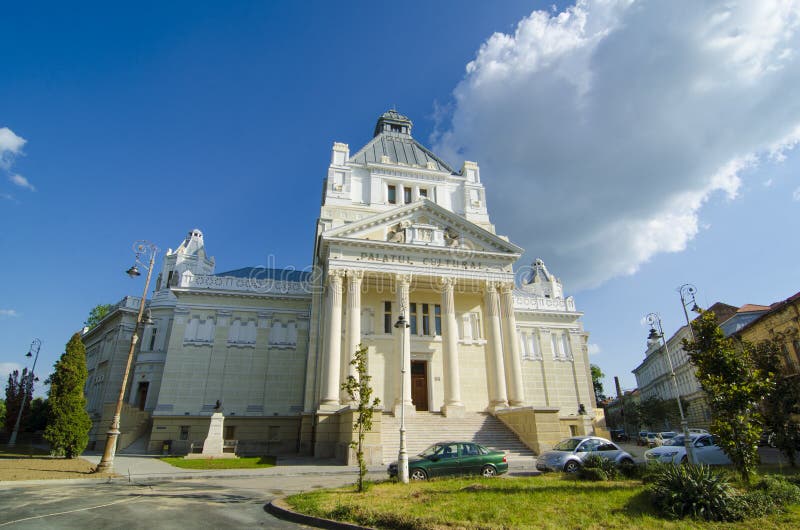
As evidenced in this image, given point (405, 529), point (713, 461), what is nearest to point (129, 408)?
point (405, 529)

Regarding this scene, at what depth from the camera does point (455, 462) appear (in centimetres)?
1555

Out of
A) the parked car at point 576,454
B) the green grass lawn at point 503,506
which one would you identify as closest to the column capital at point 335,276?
the parked car at point 576,454

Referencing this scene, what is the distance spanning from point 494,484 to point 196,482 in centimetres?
1116

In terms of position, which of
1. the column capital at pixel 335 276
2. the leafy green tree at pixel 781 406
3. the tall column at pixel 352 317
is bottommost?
the leafy green tree at pixel 781 406

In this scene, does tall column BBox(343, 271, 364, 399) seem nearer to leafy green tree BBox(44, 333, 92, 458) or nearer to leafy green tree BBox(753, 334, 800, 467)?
leafy green tree BBox(44, 333, 92, 458)

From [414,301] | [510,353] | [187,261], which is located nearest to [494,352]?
[510,353]

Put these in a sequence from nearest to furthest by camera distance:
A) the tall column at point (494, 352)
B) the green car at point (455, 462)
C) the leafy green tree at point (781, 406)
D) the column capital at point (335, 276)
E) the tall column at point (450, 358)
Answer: the green car at point (455, 462) < the leafy green tree at point (781, 406) < the tall column at point (450, 358) < the tall column at point (494, 352) < the column capital at point (335, 276)

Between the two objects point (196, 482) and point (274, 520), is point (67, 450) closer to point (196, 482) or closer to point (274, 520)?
point (196, 482)

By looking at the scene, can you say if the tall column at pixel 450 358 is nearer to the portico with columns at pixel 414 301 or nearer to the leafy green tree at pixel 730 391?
the portico with columns at pixel 414 301

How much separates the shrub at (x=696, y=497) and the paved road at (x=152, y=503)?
7.92m

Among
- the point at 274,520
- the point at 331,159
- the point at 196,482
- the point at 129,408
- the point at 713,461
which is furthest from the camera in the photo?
the point at 331,159

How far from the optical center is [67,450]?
2375 cm

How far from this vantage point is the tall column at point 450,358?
28.4 m

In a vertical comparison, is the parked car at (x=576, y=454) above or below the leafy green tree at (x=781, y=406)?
below
